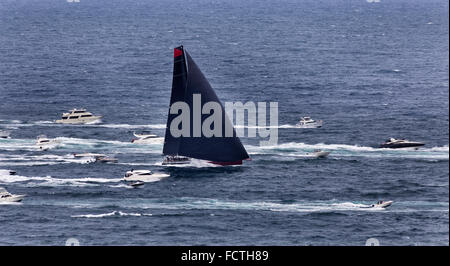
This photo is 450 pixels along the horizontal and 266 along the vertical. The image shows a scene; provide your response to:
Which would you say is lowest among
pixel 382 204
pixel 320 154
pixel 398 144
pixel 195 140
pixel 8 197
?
pixel 382 204

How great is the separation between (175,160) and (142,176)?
41.7 ft

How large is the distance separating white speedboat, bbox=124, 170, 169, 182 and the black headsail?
36.4 ft

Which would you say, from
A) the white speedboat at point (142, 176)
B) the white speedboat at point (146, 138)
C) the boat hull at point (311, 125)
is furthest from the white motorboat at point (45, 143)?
the boat hull at point (311, 125)

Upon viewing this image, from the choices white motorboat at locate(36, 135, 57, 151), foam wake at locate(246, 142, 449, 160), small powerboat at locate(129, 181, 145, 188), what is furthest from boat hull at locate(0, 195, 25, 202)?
foam wake at locate(246, 142, 449, 160)

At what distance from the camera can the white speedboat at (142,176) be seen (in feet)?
449

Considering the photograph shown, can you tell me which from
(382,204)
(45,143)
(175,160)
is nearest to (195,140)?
(175,160)

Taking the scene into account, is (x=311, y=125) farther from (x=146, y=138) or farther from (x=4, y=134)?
(x=4, y=134)

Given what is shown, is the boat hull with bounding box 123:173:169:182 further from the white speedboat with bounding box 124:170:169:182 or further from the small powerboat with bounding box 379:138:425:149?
the small powerboat with bounding box 379:138:425:149

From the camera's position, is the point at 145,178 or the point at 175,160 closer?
the point at 145,178

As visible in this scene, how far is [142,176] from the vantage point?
137250 millimetres

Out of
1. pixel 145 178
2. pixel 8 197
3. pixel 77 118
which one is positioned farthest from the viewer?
pixel 77 118

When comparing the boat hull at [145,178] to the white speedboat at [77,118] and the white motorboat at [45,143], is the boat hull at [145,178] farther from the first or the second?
the white speedboat at [77,118]

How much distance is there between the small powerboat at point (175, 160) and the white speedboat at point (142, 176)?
9.09 m
